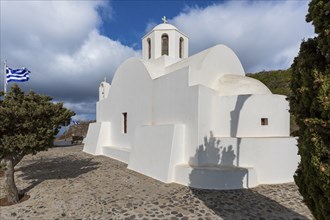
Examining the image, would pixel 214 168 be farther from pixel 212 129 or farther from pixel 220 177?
pixel 212 129

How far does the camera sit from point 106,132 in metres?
16.6

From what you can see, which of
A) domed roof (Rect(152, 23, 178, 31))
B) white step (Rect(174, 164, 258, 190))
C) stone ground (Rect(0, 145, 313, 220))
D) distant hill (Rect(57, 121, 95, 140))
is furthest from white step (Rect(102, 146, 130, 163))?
distant hill (Rect(57, 121, 95, 140))

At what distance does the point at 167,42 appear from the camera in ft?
48.4

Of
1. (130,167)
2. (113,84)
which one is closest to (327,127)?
(130,167)

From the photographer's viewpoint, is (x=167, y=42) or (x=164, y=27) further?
(x=167, y=42)

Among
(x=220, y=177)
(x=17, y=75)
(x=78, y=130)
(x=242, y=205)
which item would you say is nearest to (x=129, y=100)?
(x=17, y=75)

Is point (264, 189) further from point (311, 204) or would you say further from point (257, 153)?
point (311, 204)

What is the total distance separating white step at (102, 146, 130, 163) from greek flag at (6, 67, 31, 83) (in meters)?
6.22

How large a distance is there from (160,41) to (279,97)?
25.9ft

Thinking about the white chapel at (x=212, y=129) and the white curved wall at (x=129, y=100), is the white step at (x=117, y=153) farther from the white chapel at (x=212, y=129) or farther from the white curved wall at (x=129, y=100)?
the white curved wall at (x=129, y=100)

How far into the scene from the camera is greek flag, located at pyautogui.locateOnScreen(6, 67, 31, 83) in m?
12.9

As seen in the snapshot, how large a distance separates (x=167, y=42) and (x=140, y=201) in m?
10.5

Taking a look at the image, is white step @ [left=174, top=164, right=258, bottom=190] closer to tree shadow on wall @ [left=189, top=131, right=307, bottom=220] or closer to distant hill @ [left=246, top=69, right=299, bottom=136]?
tree shadow on wall @ [left=189, top=131, right=307, bottom=220]

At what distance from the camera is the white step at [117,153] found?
1291cm
